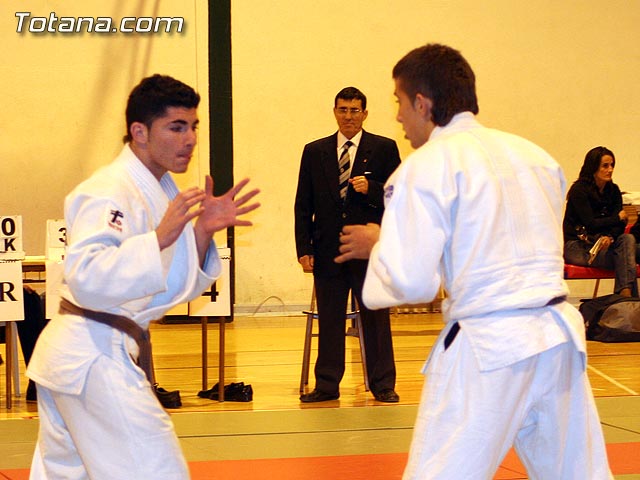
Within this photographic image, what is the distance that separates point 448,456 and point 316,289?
4.33 m

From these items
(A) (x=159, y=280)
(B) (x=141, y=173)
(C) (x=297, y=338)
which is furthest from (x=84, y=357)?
(C) (x=297, y=338)

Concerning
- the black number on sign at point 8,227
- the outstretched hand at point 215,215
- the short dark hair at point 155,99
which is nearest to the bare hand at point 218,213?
the outstretched hand at point 215,215

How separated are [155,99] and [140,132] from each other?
0.11 m

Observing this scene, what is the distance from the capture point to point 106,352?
291cm

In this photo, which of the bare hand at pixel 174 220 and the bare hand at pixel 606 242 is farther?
the bare hand at pixel 606 242

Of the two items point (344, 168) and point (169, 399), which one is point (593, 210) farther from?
point (169, 399)

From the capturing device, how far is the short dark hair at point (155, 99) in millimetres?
3148

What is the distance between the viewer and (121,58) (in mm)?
11023

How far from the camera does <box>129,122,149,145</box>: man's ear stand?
3.15 metres

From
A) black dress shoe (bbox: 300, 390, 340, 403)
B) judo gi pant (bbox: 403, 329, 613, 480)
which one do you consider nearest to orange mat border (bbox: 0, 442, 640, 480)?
black dress shoe (bbox: 300, 390, 340, 403)

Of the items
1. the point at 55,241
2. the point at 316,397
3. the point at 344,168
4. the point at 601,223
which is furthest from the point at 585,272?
the point at 55,241

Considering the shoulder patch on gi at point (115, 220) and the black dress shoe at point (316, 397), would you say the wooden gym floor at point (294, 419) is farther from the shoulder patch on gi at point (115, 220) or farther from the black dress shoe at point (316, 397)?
the shoulder patch on gi at point (115, 220)

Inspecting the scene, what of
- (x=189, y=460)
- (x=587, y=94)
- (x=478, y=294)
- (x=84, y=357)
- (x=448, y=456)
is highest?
(x=587, y=94)

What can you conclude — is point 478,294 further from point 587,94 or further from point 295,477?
point 587,94
